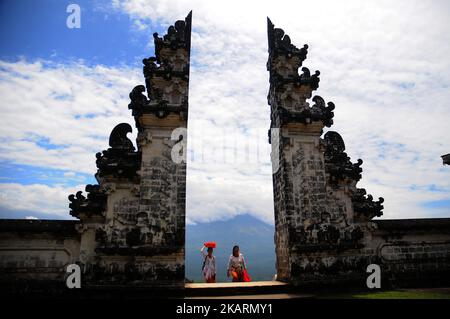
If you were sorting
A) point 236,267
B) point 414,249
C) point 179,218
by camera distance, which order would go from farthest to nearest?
point 236,267 < point 414,249 < point 179,218

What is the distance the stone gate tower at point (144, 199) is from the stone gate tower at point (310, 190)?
3.24 m

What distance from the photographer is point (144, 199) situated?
348 inches

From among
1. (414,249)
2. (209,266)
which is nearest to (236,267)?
(209,266)

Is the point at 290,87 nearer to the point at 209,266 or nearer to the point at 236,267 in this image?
the point at 236,267

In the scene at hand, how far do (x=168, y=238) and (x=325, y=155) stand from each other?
5988 millimetres

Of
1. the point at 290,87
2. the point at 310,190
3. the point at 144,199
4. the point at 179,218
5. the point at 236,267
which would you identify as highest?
the point at 290,87

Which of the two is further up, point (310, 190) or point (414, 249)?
point (310, 190)

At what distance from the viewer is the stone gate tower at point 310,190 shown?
9.12 meters

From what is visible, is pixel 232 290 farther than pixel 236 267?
No

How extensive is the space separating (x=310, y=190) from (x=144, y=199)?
5.24 m

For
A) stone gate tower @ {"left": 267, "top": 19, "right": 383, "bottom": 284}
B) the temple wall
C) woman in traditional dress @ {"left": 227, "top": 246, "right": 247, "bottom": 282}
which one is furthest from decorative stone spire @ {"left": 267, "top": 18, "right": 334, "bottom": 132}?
Result: woman in traditional dress @ {"left": 227, "top": 246, "right": 247, "bottom": 282}

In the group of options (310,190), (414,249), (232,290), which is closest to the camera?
(232,290)

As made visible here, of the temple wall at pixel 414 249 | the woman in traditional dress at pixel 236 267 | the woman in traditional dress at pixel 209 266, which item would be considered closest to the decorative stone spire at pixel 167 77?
the woman in traditional dress at pixel 209 266
